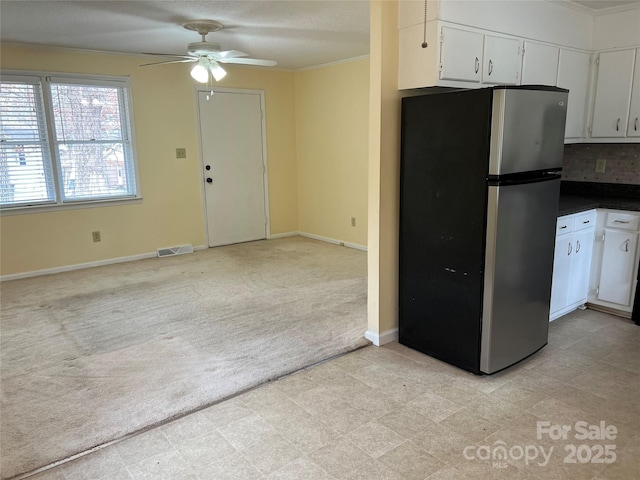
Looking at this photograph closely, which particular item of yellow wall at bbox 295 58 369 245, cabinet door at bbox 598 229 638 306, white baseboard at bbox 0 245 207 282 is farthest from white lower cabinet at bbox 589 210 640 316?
white baseboard at bbox 0 245 207 282

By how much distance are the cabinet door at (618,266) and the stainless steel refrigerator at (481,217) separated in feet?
3.30

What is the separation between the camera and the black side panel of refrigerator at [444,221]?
2559 mm

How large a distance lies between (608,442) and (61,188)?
5270 mm

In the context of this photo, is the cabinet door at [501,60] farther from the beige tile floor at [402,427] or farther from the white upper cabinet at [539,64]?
the beige tile floor at [402,427]

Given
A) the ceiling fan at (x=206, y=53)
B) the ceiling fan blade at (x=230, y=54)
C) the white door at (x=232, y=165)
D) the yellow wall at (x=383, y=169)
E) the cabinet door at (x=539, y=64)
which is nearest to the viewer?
the yellow wall at (x=383, y=169)

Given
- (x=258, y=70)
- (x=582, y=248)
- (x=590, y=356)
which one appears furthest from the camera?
(x=258, y=70)

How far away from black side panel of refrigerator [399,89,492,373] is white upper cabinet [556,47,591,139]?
1547 millimetres

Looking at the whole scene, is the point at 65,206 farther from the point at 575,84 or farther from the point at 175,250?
the point at 575,84

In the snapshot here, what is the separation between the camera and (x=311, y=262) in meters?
5.43

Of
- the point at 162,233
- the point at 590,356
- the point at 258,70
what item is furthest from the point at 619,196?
the point at 162,233

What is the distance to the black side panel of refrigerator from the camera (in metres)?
2.56

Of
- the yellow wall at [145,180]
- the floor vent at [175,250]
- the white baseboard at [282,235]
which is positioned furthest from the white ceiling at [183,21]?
the white baseboard at [282,235]

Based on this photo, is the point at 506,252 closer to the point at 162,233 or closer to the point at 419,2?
the point at 419,2

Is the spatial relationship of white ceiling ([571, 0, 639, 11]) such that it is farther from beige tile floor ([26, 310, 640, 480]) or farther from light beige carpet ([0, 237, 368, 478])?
light beige carpet ([0, 237, 368, 478])
